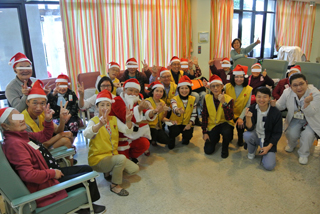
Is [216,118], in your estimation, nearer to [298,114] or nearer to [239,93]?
[239,93]

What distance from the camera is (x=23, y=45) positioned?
424cm

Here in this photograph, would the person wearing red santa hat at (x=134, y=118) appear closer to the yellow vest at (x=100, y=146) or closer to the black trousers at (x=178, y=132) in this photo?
the yellow vest at (x=100, y=146)

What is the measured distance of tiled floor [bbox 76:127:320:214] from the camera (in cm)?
200

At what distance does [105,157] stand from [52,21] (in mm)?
3574

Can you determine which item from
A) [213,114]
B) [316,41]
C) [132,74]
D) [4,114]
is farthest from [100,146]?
[316,41]

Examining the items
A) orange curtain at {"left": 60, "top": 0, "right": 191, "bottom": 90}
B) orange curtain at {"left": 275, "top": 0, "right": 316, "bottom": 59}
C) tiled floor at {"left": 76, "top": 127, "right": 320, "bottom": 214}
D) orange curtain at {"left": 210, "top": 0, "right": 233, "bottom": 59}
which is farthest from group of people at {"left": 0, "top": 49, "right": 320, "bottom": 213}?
orange curtain at {"left": 275, "top": 0, "right": 316, "bottom": 59}

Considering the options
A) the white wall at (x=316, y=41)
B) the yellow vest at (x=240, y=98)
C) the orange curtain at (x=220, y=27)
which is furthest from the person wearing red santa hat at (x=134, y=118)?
the white wall at (x=316, y=41)

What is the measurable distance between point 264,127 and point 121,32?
3.60 metres

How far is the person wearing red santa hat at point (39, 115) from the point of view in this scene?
217 cm

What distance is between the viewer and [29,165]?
1.46 metres

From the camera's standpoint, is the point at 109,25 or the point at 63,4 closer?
the point at 63,4

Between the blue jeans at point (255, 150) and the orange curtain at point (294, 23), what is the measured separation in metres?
6.26

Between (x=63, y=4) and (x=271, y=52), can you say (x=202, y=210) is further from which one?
(x=271, y=52)

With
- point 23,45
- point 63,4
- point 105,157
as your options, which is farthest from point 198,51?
point 105,157
